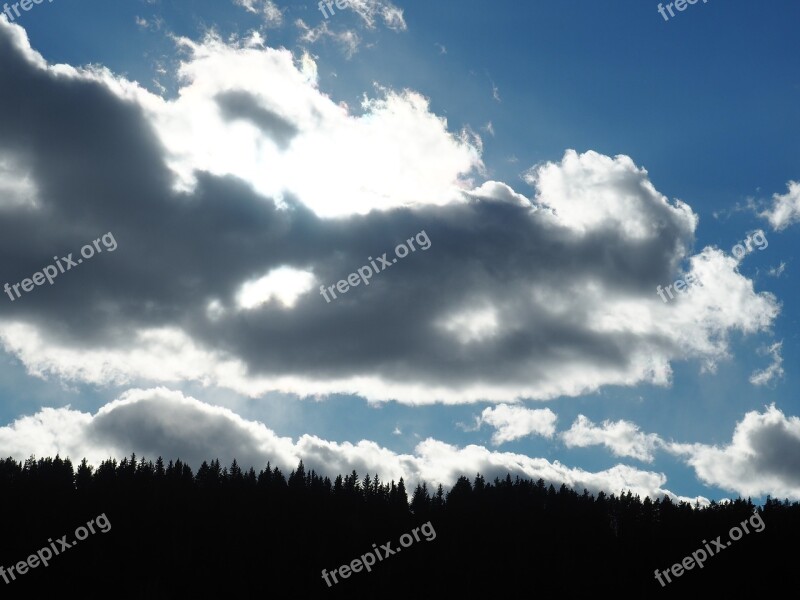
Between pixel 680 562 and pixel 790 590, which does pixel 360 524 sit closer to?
pixel 680 562

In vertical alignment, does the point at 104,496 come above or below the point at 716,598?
above

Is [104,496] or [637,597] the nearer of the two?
[637,597]

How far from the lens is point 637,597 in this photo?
6796 inches

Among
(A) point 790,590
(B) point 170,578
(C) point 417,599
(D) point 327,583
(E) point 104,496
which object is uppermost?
(E) point 104,496

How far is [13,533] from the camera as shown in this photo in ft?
548

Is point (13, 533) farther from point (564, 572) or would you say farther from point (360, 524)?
point (564, 572)

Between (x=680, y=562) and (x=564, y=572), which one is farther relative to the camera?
(x=680, y=562)

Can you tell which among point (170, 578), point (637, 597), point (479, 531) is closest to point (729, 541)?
point (637, 597)

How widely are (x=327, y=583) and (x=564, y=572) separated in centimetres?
5315

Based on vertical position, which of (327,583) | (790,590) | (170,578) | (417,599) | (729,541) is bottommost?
(790,590)

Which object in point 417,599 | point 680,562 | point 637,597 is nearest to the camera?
point 417,599

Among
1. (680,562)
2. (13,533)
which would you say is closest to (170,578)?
(13,533)

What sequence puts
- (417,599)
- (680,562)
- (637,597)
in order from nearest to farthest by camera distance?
(417,599), (637,597), (680,562)

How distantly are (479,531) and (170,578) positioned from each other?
72.5 metres
